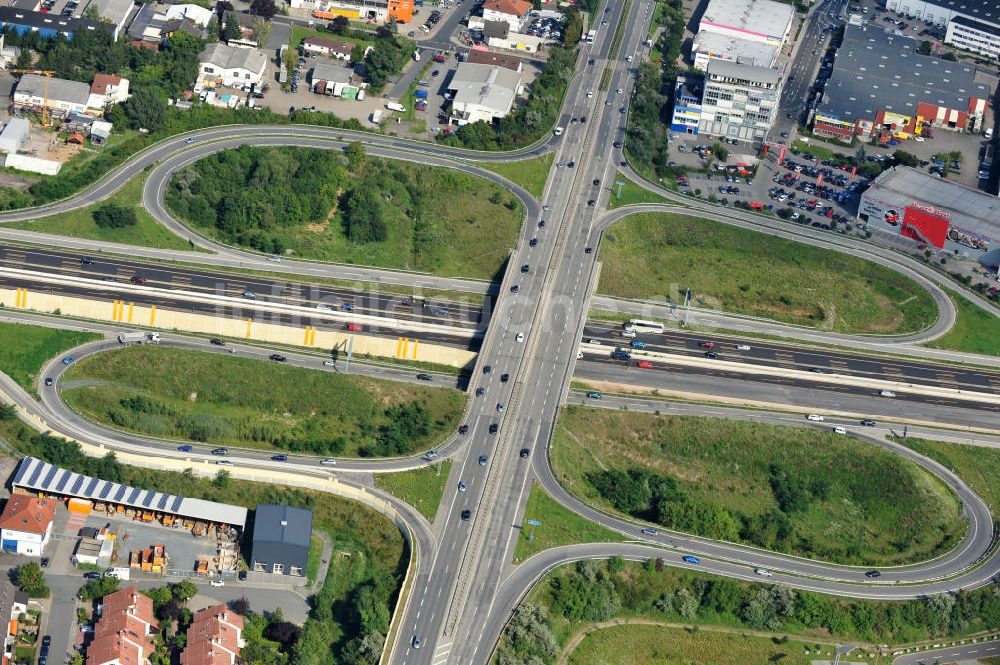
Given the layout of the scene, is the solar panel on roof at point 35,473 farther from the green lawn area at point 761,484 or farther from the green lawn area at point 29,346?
the green lawn area at point 761,484

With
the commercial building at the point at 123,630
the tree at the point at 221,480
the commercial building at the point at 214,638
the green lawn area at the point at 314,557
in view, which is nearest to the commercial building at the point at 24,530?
the commercial building at the point at 123,630

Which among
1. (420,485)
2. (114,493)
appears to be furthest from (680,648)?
(114,493)

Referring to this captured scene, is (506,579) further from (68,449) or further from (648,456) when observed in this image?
(68,449)

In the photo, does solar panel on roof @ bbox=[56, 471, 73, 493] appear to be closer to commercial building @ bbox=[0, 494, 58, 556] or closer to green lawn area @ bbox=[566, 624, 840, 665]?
commercial building @ bbox=[0, 494, 58, 556]

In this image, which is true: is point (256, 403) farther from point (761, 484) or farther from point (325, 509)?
point (761, 484)

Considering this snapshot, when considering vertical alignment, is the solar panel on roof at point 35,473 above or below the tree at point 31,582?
above

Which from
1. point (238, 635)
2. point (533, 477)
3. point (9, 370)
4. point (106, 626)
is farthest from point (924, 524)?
point (9, 370)
